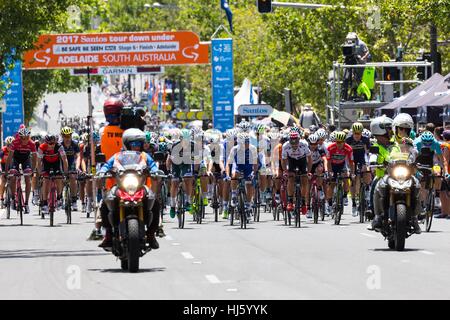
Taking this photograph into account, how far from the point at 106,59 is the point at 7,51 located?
29545mm

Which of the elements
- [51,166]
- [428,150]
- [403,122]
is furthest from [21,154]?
[403,122]

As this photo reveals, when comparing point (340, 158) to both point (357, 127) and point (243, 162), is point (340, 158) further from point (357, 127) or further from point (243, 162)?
point (243, 162)

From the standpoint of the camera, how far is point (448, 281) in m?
15.4

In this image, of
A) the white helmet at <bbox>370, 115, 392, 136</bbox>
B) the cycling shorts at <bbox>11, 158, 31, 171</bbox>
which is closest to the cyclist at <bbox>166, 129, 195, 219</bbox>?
the cycling shorts at <bbox>11, 158, 31, 171</bbox>

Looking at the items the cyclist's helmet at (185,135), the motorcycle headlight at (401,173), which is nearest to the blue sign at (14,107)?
the cyclist's helmet at (185,135)

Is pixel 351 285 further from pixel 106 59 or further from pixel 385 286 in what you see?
pixel 106 59

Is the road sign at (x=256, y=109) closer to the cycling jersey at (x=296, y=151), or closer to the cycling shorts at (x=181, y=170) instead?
the cycling shorts at (x=181, y=170)

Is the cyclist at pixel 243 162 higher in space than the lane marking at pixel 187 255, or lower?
higher

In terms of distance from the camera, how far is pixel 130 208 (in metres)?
16.9

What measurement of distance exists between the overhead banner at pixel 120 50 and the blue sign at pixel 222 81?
1569 millimetres

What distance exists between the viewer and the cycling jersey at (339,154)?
1114 inches

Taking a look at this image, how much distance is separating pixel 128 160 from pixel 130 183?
43 centimetres

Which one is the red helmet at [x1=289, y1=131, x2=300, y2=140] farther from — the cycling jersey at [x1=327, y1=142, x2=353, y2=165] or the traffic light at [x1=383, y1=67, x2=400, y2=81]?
the traffic light at [x1=383, y1=67, x2=400, y2=81]

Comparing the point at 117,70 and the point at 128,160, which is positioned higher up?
the point at 117,70
